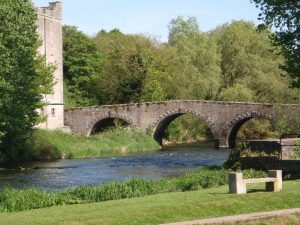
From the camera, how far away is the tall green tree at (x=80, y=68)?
8144 centimetres

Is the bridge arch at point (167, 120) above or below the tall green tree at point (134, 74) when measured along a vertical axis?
below

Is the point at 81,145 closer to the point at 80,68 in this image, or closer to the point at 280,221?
the point at 80,68

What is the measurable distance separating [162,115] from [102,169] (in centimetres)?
2527

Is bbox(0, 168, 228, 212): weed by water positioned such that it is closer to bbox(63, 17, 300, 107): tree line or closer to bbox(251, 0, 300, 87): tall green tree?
bbox(251, 0, 300, 87): tall green tree

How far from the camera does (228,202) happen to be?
742 inches

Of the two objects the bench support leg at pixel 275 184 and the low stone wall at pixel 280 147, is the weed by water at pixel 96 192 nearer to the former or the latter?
the bench support leg at pixel 275 184

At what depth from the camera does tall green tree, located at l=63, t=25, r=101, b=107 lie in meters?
81.4

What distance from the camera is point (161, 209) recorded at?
1781 cm

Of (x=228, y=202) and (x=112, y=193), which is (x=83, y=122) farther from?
(x=228, y=202)

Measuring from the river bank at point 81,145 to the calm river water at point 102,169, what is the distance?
3.03 meters

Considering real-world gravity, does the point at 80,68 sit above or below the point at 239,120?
above

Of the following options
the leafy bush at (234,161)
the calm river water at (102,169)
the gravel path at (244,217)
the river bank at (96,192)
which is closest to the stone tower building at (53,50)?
the calm river water at (102,169)

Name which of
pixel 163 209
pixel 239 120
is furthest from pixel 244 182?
pixel 239 120

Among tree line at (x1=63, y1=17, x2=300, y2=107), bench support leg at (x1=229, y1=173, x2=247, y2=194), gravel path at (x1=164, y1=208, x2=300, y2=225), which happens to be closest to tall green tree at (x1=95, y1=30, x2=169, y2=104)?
tree line at (x1=63, y1=17, x2=300, y2=107)
